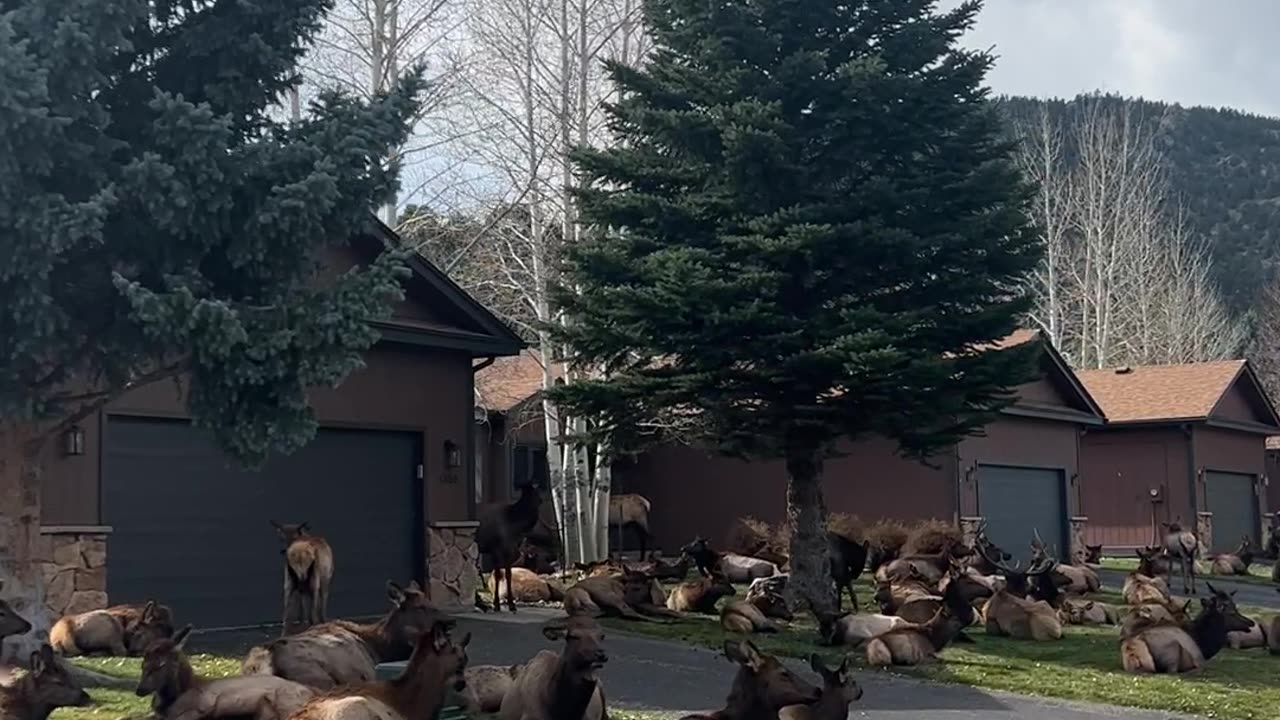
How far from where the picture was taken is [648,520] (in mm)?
32469

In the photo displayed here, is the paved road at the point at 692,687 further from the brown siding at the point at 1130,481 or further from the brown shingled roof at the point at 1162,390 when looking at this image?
the brown shingled roof at the point at 1162,390

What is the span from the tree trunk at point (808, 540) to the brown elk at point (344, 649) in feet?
24.5

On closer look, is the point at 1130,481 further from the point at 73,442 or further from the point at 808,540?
the point at 73,442

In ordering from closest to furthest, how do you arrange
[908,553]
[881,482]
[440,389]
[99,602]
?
1. [99,602]
2. [440,389]
3. [908,553]
4. [881,482]

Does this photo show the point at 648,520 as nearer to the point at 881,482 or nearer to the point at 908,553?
the point at 881,482

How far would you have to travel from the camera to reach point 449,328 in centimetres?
2039

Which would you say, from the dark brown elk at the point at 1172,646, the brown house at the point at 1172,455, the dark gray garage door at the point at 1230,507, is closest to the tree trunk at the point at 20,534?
the dark brown elk at the point at 1172,646

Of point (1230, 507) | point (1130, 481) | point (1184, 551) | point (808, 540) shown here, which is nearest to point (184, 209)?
point (808, 540)

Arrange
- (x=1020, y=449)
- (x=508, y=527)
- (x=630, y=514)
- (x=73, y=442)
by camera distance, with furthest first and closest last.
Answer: (x=1020, y=449), (x=630, y=514), (x=508, y=527), (x=73, y=442)

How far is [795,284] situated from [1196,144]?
395 feet

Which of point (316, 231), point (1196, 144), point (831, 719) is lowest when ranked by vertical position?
point (831, 719)

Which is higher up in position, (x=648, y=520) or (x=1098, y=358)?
(x=1098, y=358)

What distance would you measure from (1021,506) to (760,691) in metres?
22.3

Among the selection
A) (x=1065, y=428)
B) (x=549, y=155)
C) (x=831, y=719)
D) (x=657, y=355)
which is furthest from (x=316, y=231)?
(x=1065, y=428)
